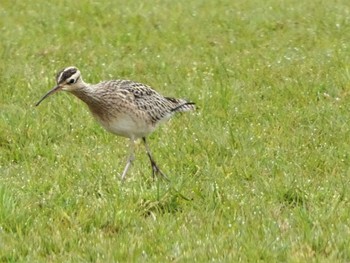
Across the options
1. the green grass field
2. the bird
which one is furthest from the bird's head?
the green grass field

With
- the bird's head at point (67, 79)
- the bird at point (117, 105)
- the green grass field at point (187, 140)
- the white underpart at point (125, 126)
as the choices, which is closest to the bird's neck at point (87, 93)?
the bird at point (117, 105)

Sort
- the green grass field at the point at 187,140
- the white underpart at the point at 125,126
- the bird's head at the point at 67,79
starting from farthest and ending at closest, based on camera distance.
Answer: the white underpart at the point at 125,126 → the bird's head at the point at 67,79 → the green grass field at the point at 187,140

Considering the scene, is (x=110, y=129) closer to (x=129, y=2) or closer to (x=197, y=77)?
(x=197, y=77)

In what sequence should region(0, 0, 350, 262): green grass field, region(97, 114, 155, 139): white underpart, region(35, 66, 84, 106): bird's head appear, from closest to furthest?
region(0, 0, 350, 262): green grass field, region(35, 66, 84, 106): bird's head, region(97, 114, 155, 139): white underpart

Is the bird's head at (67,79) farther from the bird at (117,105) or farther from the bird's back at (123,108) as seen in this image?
the bird's back at (123,108)

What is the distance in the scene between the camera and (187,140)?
36.9 feet

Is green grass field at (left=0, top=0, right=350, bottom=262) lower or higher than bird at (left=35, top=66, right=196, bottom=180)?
lower

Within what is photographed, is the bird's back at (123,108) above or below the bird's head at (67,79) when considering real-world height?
below

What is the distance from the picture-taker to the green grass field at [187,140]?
811cm

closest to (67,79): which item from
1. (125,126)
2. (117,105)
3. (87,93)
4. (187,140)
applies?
(87,93)

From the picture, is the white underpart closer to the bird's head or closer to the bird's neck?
the bird's neck

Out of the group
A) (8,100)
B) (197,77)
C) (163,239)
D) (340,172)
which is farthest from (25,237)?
(197,77)

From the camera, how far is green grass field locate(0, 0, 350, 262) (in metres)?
8.11

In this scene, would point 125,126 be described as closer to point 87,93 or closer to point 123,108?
point 123,108
